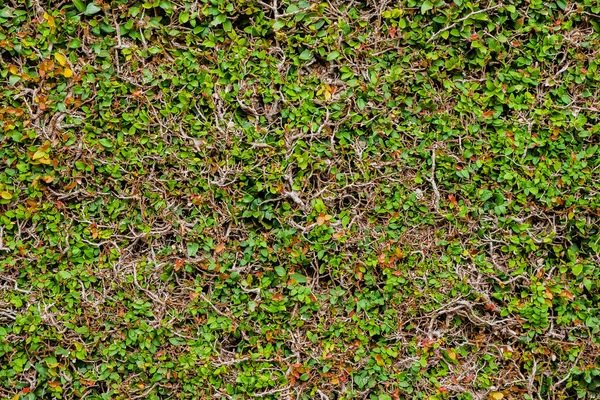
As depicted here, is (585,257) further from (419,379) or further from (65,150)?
(65,150)

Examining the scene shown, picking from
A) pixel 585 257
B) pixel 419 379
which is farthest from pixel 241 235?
pixel 585 257

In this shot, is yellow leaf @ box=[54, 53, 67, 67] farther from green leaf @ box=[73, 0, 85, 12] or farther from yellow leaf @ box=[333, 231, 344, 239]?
yellow leaf @ box=[333, 231, 344, 239]

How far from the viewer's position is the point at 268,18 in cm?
277

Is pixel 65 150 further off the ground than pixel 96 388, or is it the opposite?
pixel 65 150

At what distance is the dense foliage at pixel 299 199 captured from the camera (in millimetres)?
2730

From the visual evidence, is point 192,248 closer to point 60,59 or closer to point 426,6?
point 60,59

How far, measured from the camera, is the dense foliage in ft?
8.96

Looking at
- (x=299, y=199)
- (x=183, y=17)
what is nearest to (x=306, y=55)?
(x=183, y=17)

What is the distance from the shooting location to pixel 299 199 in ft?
9.18

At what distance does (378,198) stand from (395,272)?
0.41 meters

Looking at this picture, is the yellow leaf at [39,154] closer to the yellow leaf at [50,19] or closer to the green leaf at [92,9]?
the yellow leaf at [50,19]

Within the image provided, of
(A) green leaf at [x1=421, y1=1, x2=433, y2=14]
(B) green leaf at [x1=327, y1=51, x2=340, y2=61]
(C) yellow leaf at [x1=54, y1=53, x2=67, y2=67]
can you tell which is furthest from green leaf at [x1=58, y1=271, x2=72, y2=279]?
(A) green leaf at [x1=421, y1=1, x2=433, y2=14]

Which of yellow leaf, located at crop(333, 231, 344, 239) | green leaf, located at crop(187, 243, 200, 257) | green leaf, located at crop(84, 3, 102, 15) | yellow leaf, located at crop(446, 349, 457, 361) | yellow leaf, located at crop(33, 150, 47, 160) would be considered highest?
green leaf, located at crop(84, 3, 102, 15)

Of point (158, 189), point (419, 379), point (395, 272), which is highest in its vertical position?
point (158, 189)
